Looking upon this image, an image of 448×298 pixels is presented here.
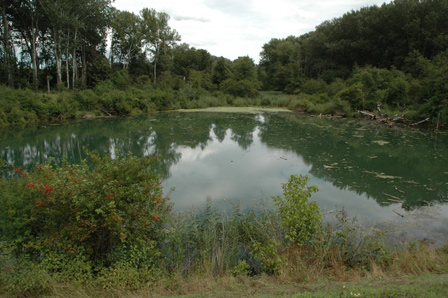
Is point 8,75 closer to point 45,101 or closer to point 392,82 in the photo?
point 45,101

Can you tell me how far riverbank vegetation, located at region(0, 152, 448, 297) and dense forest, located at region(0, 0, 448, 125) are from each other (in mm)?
16999

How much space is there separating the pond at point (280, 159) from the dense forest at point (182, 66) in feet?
14.4

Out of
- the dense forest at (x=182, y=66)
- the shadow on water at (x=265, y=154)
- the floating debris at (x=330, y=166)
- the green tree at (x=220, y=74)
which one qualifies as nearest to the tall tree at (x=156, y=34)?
the dense forest at (x=182, y=66)

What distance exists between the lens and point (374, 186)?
852cm

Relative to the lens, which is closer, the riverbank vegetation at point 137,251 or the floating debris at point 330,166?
the riverbank vegetation at point 137,251

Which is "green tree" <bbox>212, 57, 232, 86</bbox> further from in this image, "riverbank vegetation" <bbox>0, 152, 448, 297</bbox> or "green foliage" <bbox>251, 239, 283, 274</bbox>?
"green foliage" <bbox>251, 239, 283, 274</bbox>

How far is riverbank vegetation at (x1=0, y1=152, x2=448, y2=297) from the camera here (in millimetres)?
3857

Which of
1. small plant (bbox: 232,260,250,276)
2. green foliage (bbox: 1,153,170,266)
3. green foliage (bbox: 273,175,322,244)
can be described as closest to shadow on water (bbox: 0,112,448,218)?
green foliage (bbox: 1,153,170,266)

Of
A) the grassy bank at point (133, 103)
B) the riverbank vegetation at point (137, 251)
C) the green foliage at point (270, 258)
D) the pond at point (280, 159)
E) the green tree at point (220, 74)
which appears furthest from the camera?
the green tree at point (220, 74)

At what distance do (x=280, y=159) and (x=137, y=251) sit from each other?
806 centimetres

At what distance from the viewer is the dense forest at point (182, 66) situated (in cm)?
2247

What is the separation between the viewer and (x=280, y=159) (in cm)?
1155

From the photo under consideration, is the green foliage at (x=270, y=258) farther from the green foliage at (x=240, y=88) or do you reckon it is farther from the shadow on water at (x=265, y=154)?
the green foliage at (x=240, y=88)

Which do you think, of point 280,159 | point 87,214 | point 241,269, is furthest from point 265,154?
point 87,214
